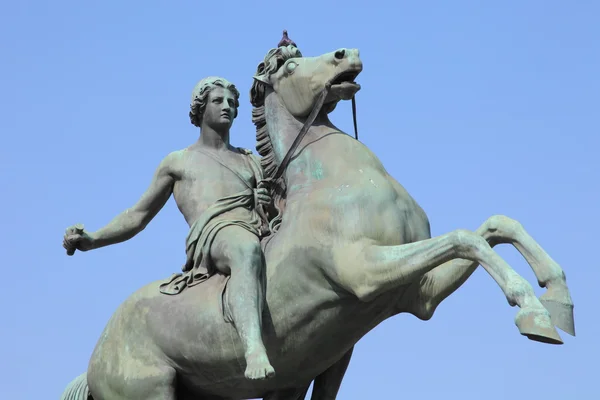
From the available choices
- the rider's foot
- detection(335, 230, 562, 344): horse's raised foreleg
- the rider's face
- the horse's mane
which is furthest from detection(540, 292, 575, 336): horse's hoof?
the rider's face

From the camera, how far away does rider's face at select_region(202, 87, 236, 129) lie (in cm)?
1303

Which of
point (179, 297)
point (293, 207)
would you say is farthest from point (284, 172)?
point (179, 297)

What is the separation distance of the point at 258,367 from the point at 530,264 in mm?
2212

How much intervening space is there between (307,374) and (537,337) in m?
2.43

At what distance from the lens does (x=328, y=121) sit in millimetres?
12656

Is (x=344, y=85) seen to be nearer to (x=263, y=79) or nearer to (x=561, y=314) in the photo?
(x=263, y=79)

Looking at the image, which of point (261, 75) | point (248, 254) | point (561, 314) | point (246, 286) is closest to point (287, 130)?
point (261, 75)

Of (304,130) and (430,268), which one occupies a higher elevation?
(304,130)

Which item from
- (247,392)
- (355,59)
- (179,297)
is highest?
(355,59)

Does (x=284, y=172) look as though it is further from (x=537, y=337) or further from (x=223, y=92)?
(x=537, y=337)

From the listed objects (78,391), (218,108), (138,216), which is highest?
(218,108)

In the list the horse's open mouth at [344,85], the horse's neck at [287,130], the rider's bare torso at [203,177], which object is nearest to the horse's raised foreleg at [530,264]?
the horse's neck at [287,130]

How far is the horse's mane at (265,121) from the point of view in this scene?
12570mm

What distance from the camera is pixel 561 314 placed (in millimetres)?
10914
